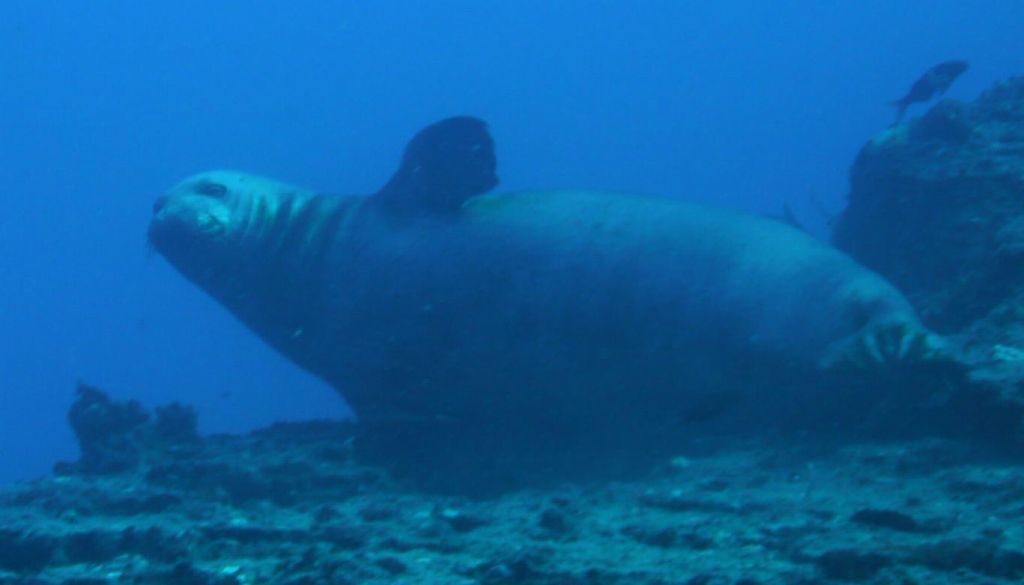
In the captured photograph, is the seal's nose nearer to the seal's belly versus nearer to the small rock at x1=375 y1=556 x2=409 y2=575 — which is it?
the seal's belly

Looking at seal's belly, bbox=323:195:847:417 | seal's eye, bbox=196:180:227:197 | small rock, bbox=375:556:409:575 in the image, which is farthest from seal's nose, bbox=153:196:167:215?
small rock, bbox=375:556:409:575

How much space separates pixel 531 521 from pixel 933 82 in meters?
8.64

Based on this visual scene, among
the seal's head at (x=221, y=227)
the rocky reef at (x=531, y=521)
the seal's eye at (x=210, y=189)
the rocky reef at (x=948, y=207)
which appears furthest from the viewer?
the seal's eye at (x=210, y=189)

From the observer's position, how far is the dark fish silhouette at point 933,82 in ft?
34.1

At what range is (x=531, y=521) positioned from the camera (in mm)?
4332

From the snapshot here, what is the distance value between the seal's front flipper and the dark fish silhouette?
20.1 feet

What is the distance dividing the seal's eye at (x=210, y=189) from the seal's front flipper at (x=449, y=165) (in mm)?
1694

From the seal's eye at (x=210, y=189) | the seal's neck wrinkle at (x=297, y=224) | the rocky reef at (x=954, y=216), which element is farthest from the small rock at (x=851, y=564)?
the seal's eye at (x=210, y=189)

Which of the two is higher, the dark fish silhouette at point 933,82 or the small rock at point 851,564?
the dark fish silhouette at point 933,82

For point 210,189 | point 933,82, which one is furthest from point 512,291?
point 933,82

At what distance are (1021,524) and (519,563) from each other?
1941 millimetres

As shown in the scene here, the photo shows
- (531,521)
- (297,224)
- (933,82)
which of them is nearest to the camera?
(531,521)

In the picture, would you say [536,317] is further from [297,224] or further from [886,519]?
[886,519]

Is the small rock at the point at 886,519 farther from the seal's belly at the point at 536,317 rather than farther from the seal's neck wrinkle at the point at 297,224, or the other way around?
the seal's neck wrinkle at the point at 297,224
